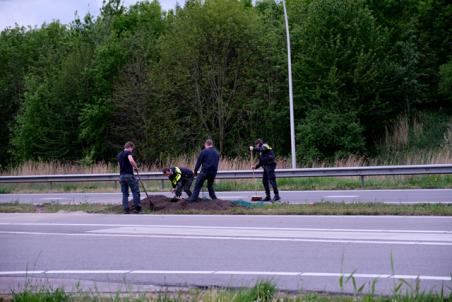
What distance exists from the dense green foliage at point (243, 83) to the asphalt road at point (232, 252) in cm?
2292

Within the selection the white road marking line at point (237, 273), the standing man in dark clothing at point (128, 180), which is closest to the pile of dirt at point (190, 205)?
the standing man in dark clothing at point (128, 180)

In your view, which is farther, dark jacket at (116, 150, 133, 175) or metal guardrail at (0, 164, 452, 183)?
metal guardrail at (0, 164, 452, 183)

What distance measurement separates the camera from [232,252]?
9.85 meters

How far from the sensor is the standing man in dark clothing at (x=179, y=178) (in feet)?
57.9

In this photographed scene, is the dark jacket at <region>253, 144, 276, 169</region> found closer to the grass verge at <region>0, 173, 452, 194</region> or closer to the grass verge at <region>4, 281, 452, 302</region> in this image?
the grass verge at <region>0, 173, 452, 194</region>

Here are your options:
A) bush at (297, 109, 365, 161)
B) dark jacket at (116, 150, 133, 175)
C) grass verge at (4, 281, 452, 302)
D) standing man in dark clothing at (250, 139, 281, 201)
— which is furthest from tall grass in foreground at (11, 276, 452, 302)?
bush at (297, 109, 365, 161)

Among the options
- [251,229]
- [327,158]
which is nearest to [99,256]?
[251,229]

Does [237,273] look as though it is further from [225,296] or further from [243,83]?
[243,83]

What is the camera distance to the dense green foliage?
3681cm

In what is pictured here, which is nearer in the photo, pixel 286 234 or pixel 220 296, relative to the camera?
pixel 220 296

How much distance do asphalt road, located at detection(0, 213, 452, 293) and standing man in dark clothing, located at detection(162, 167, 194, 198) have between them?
3122 mm

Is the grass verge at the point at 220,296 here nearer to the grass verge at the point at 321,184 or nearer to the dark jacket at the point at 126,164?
the dark jacket at the point at 126,164

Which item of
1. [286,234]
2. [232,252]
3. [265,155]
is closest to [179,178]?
[265,155]

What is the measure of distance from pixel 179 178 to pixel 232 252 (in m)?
8.02
